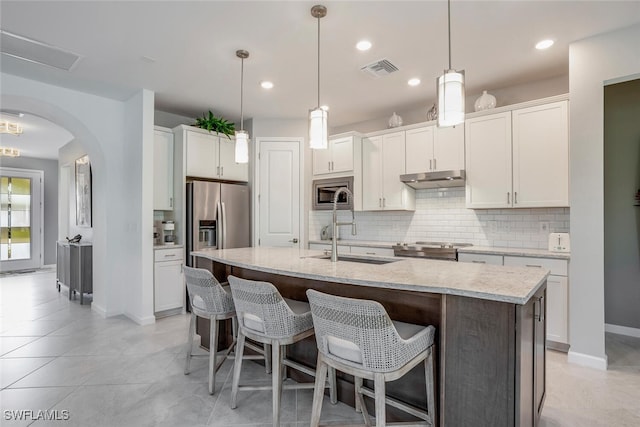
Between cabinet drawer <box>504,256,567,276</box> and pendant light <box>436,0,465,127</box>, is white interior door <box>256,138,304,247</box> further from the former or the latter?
pendant light <box>436,0,465,127</box>

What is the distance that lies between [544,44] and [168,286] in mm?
4725

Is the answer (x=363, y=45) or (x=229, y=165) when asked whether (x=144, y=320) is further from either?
(x=363, y=45)

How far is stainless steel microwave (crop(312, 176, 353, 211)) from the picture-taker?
4750mm

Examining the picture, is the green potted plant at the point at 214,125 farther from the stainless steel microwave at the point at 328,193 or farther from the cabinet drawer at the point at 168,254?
the cabinet drawer at the point at 168,254

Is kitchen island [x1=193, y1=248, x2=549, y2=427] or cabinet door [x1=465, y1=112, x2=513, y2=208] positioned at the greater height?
cabinet door [x1=465, y1=112, x2=513, y2=208]

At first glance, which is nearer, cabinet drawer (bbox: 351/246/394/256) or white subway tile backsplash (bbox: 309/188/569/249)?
white subway tile backsplash (bbox: 309/188/569/249)

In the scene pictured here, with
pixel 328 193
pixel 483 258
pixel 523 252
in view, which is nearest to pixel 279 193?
pixel 328 193

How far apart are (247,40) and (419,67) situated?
171 centimetres

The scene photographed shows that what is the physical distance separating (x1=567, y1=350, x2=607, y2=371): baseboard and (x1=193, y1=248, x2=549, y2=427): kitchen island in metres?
1.07

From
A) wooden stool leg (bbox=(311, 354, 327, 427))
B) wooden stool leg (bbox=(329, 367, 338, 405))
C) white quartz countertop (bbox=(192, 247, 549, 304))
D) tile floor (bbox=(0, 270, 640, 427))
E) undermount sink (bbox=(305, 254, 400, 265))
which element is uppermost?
white quartz countertop (bbox=(192, 247, 549, 304))

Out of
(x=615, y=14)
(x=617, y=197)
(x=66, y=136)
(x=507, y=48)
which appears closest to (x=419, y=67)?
(x=507, y=48)

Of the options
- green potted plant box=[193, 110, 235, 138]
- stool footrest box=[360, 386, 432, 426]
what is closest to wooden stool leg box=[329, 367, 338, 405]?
stool footrest box=[360, 386, 432, 426]

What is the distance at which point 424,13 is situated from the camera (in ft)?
8.16

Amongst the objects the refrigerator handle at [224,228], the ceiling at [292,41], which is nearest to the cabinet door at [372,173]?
the ceiling at [292,41]
